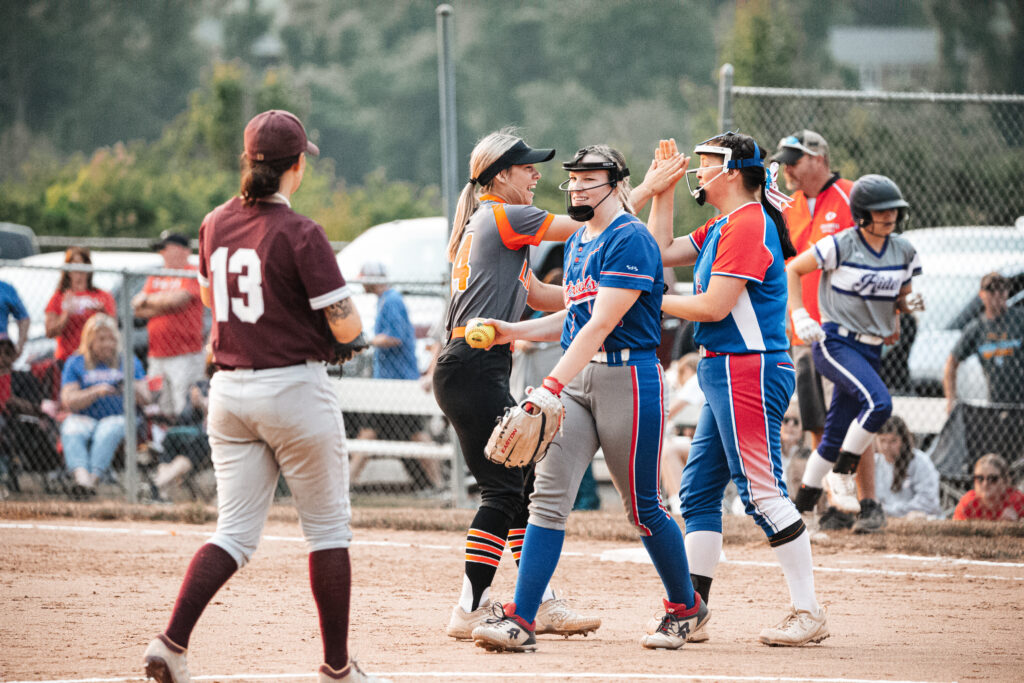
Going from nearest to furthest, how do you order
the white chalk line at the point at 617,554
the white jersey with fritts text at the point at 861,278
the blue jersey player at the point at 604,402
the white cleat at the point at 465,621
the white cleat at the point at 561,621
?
the blue jersey player at the point at 604,402 → the white cleat at the point at 465,621 → the white cleat at the point at 561,621 → the white chalk line at the point at 617,554 → the white jersey with fritts text at the point at 861,278

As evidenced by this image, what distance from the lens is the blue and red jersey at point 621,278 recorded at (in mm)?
4945

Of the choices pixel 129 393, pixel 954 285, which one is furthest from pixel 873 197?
pixel 129 393

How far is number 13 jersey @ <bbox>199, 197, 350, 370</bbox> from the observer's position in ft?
14.1

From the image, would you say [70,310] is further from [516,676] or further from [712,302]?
[516,676]

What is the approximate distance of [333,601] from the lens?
4.35 m

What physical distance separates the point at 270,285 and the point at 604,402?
1.49 metres

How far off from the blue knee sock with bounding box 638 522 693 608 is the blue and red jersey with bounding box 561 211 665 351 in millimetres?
770

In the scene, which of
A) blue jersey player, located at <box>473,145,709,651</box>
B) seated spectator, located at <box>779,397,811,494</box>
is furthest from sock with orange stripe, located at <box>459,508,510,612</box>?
seated spectator, located at <box>779,397,811,494</box>

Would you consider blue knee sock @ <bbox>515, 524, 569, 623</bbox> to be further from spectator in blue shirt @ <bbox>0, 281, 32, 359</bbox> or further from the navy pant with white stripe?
spectator in blue shirt @ <bbox>0, 281, 32, 359</bbox>

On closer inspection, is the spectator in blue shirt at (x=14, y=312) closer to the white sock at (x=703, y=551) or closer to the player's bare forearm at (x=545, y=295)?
the player's bare forearm at (x=545, y=295)

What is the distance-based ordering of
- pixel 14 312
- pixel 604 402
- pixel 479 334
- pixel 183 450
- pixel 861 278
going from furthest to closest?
pixel 14 312
pixel 183 450
pixel 861 278
pixel 604 402
pixel 479 334

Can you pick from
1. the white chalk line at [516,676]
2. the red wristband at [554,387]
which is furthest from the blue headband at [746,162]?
the white chalk line at [516,676]

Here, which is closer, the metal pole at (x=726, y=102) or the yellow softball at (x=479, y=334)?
the yellow softball at (x=479, y=334)

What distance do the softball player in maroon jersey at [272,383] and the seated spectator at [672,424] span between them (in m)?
5.04
